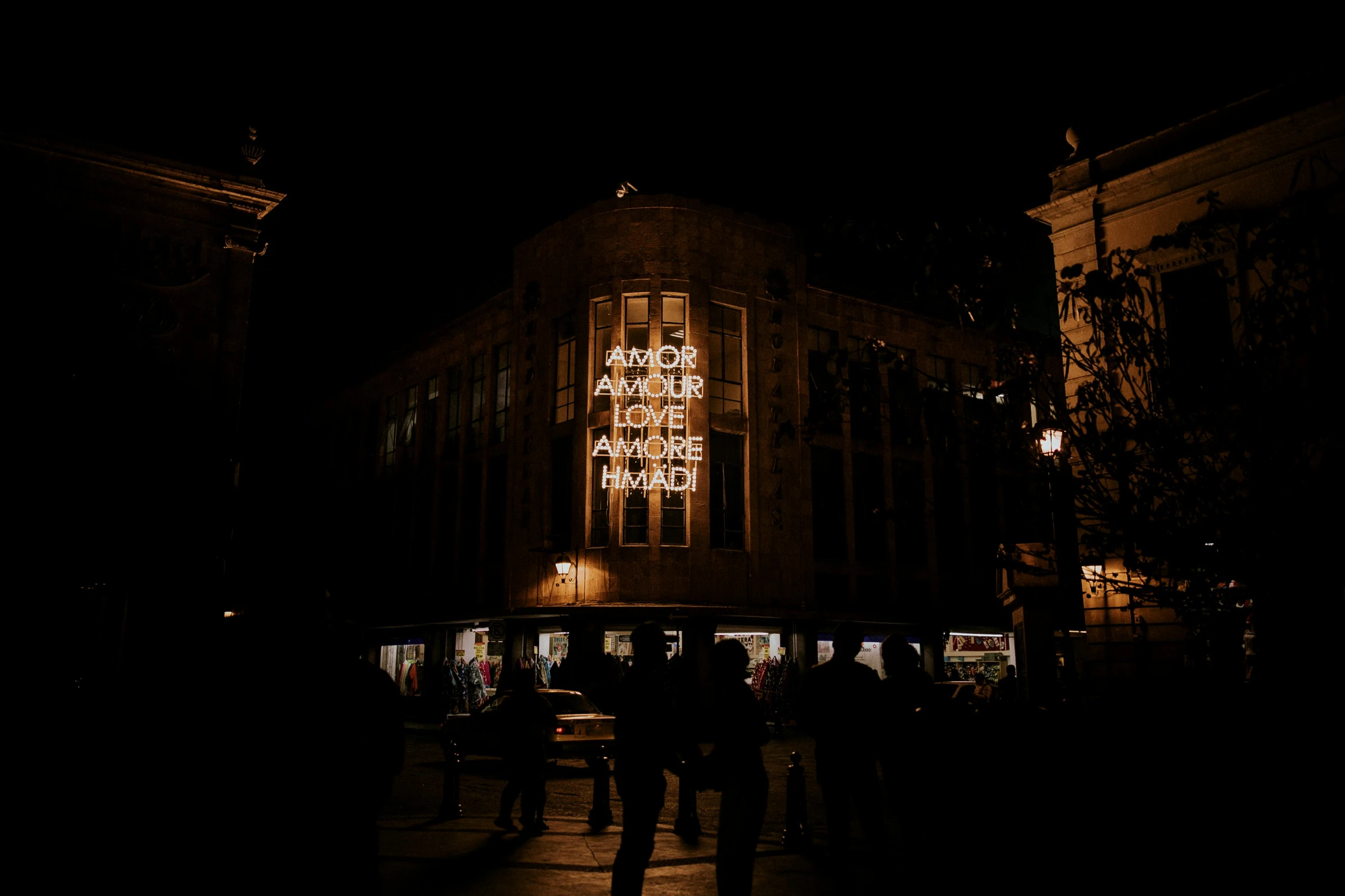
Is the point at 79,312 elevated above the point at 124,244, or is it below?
below

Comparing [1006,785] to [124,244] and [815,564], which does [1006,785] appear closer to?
[124,244]

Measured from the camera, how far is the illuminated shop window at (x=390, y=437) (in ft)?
146

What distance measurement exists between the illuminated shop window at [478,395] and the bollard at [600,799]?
92.8ft

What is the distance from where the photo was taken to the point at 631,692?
604 centimetres

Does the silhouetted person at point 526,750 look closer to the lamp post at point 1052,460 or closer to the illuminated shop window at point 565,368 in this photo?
the lamp post at point 1052,460

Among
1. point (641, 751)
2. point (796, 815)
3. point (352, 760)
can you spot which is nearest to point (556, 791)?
point (796, 815)

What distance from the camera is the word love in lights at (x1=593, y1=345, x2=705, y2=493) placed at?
95.9 feet

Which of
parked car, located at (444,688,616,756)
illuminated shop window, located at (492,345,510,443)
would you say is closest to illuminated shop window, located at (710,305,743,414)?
illuminated shop window, located at (492,345,510,443)

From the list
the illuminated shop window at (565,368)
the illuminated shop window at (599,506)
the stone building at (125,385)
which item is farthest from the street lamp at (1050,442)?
the illuminated shop window at (565,368)

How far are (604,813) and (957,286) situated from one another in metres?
7.77

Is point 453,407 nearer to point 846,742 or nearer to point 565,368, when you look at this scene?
point 565,368

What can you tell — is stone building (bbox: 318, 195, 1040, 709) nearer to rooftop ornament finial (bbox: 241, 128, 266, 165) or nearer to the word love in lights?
the word love in lights

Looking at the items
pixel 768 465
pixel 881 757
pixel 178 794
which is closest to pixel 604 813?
pixel 881 757

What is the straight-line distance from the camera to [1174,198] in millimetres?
18938
